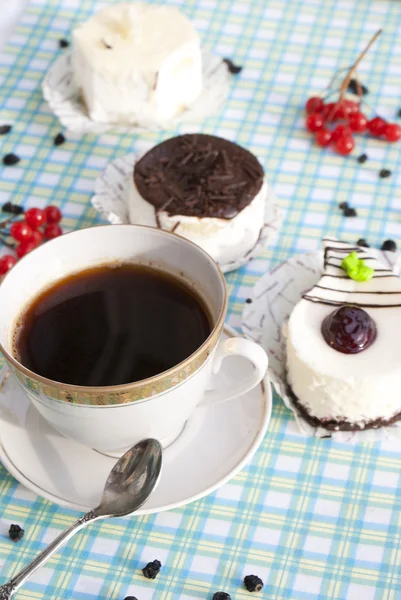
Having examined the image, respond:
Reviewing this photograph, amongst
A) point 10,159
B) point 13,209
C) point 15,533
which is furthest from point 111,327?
point 10,159

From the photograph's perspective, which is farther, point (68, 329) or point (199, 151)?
point (199, 151)

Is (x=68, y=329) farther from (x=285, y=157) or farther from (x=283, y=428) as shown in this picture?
(x=285, y=157)

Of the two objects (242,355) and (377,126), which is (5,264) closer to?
(242,355)

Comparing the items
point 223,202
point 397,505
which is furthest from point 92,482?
point 223,202

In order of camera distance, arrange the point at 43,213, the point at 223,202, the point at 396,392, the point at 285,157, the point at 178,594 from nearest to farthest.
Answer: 1. the point at 178,594
2. the point at 396,392
3. the point at 223,202
4. the point at 43,213
5. the point at 285,157

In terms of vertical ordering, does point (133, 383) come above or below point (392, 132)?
above

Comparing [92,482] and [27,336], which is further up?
[27,336]
